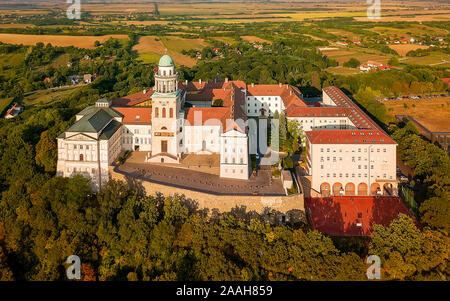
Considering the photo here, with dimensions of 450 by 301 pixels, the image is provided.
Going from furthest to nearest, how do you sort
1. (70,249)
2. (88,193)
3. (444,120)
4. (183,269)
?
(444,120) < (88,193) < (70,249) < (183,269)

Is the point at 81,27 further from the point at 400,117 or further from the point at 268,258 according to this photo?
the point at 268,258

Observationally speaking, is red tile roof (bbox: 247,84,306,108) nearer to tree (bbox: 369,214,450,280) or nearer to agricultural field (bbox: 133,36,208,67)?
tree (bbox: 369,214,450,280)

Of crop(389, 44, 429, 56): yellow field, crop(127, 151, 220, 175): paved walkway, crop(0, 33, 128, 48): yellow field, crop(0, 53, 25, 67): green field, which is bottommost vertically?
crop(127, 151, 220, 175): paved walkway

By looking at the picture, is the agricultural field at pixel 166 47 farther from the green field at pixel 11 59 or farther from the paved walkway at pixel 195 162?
the paved walkway at pixel 195 162

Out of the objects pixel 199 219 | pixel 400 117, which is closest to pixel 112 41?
pixel 400 117

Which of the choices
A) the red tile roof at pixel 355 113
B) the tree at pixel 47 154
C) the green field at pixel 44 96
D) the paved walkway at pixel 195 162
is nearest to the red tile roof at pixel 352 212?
the red tile roof at pixel 355 113

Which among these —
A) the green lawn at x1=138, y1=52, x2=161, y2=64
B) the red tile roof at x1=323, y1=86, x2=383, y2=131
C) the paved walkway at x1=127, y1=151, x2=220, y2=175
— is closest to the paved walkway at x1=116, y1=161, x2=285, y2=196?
the paved walkway at x1=127, y1=151, x2=220, y2=175
